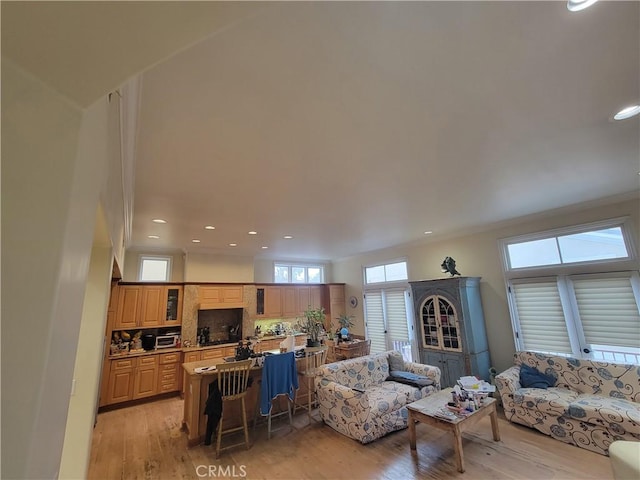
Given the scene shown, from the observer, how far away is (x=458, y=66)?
1497 millimetres

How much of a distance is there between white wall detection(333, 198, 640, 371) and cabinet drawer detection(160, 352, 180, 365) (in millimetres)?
4905

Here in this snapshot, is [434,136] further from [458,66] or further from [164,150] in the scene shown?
[164,150]

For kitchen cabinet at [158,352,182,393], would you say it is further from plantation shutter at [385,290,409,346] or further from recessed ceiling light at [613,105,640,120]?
recessed ceiling light at [613,105,640,120]

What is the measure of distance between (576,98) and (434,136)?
2.74 ft

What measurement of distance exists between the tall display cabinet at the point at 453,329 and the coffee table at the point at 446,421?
3.60 feet

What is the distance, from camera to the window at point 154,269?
19.3 feet

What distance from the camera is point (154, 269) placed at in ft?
19.9

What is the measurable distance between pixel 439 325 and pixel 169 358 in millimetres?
4945

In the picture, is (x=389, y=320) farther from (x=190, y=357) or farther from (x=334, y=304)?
(x=190, y=357)

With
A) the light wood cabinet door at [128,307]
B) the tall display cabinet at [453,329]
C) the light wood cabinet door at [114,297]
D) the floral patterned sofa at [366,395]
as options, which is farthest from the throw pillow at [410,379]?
the light wood cabinet door at [114,297]

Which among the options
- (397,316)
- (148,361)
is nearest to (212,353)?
(148,361)

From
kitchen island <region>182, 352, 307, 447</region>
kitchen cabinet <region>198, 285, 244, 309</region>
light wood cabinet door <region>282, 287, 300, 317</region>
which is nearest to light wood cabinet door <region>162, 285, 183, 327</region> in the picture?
kitchen cabinet <region>198, 285, 244, 309</region>

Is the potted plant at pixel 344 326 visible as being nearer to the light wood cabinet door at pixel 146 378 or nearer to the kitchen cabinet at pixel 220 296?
the kitchen cabinet at pixel 220 296

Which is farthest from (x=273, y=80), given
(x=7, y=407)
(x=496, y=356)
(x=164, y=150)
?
(x=496, y=356)
